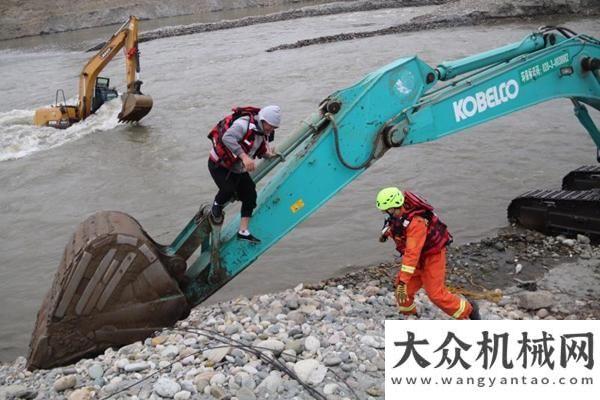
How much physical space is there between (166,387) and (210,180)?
7.35 m

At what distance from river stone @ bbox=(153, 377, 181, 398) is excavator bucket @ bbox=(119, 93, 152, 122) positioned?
39.5ft

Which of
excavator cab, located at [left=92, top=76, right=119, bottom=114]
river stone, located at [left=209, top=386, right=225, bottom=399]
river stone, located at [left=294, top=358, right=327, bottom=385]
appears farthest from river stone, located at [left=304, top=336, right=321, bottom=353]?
excavator cab, located at [left=92, top=76, right=119, bottom=114]

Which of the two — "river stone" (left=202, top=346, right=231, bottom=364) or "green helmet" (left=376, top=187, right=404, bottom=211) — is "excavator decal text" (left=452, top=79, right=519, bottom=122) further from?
"river stone" (left=202, top=346, right=231, bottom=364)

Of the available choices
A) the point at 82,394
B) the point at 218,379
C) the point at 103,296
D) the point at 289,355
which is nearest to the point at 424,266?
the point at 289,355

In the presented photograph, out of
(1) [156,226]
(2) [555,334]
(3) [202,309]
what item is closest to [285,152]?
(3) [202,309]

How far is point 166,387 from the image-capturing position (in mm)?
4203

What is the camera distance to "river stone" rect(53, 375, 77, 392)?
445cm

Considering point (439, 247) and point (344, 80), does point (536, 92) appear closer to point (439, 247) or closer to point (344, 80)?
point (439, 247)

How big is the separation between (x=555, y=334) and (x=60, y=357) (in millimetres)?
3900

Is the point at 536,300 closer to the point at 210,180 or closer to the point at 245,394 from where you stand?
the point at 245,394

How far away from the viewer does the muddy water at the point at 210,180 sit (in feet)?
26.8

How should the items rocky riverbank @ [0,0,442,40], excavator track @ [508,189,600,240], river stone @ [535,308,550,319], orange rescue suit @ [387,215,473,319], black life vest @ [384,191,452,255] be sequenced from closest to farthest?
orange rescue suit @ [387,215,473,319] < black life vest @ [384,191,452,255] < river stone @ [535,308,550,319] < excavator track @ [508,189,600,240] < rocky riverbank @ [0,0,442,40]

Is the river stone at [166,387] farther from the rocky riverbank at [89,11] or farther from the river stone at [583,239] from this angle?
the rocky riverbank at [89,11]

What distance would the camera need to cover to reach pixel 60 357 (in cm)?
489
